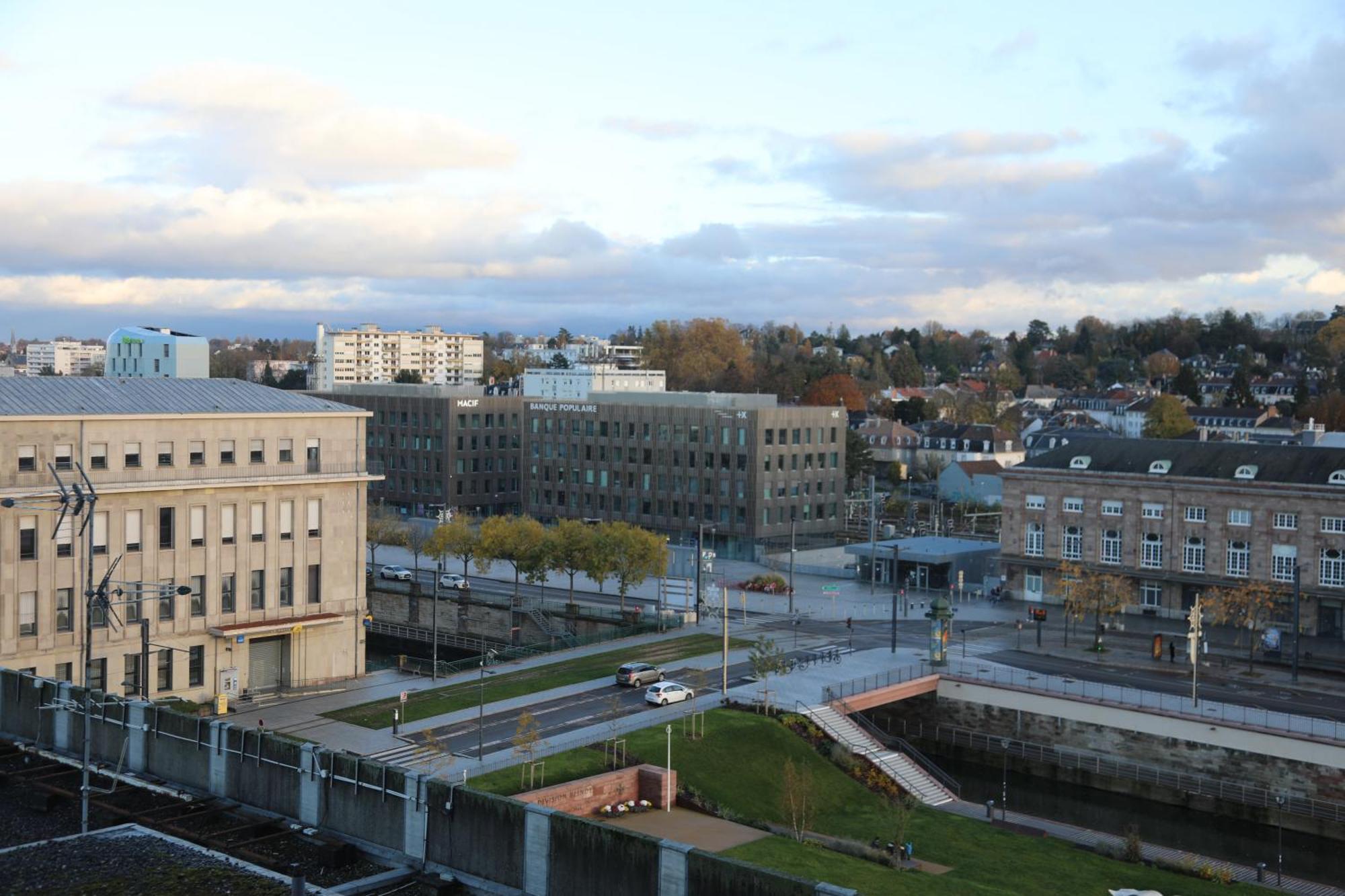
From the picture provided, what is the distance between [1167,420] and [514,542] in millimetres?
94886

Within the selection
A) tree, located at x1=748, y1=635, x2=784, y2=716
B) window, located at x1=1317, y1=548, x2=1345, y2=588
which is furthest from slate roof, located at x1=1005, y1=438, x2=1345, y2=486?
tree, located at x1=748, y1=635, x2=784, y2=716

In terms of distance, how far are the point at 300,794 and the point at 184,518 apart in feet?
104

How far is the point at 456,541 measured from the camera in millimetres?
83250

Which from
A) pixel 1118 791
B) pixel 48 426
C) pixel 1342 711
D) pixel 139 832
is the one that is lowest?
pixel 1118 791

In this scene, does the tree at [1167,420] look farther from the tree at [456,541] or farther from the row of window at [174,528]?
the row of window at [174,528]

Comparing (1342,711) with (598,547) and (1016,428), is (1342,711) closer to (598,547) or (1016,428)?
(598,547)

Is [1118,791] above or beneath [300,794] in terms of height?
beneath

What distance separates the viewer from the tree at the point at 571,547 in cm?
7675

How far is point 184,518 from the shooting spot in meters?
56.0

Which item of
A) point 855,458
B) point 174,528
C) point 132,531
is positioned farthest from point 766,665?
point 855,458

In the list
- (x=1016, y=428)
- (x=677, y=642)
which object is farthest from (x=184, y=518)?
(x=1016, y=428)

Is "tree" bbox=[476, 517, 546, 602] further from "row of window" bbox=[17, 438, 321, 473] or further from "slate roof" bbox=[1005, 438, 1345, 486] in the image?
"slate roof" bbox=[1005, 438, 1345, 486]

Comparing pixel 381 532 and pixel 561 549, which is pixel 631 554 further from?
pixel 381 532

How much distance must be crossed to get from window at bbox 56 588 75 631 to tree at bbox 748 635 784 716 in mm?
26807
